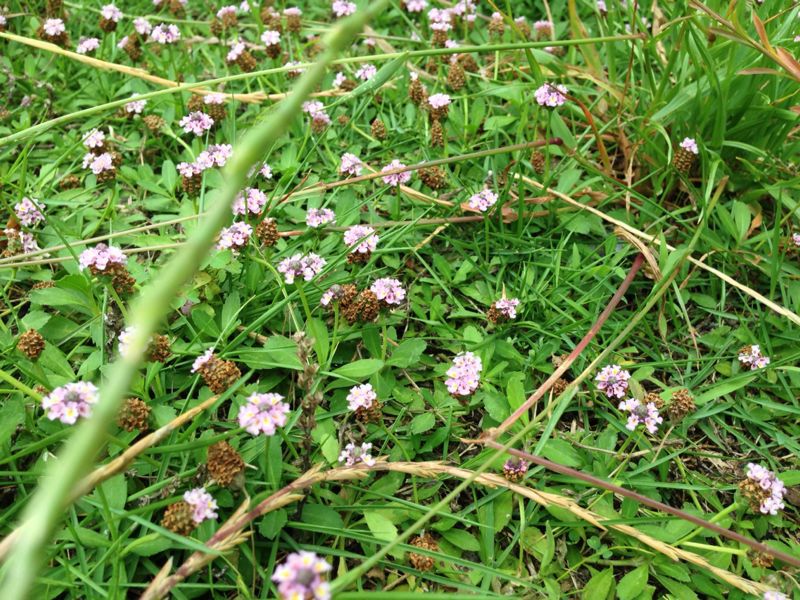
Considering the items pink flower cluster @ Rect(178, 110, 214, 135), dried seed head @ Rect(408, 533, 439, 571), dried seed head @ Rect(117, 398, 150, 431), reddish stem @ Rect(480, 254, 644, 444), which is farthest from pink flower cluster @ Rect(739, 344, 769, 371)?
pink flower cluster @ Rect(178, 110, 214, 135)

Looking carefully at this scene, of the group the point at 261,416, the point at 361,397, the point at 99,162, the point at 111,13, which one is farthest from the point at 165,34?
the point at 261,416

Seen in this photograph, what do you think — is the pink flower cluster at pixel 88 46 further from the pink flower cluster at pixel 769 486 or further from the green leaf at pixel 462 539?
the pink flower cluster at pixel 769 486

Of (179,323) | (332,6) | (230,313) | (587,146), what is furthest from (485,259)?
(332,6)

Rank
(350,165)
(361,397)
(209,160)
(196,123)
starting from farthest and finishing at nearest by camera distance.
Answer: (196,123), (350,165), (209,160), (361,397)

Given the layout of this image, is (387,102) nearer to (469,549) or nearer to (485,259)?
(485,259)

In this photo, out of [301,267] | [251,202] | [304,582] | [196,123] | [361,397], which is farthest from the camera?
[196,123]

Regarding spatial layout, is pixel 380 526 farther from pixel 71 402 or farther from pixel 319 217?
pixel 319 217

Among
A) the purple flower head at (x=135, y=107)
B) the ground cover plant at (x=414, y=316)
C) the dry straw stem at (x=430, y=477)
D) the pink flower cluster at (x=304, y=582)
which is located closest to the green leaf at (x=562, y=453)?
the ground cover plant at (x=414, y=316)

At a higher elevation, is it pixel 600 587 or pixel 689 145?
pixel 689 145
